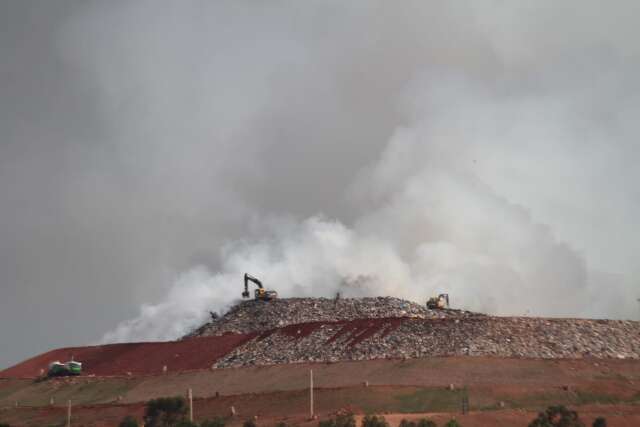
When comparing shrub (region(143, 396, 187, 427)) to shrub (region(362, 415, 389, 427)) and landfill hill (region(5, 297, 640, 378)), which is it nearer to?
shrub (region(362, 415, 389, 427))

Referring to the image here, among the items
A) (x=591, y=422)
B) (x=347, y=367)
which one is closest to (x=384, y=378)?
(x=347, y=367)

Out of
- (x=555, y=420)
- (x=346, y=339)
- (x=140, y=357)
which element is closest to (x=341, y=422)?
(x=555, y=420)

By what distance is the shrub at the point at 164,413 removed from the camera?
7600cm

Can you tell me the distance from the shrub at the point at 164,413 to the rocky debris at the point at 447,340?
65.4 feet

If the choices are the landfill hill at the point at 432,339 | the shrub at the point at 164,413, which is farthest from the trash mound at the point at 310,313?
the shrub at the point at 164,413

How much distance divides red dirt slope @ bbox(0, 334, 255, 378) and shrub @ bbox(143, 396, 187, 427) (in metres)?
23.2

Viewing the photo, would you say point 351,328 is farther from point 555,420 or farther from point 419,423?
point 419,423

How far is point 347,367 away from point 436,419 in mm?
20067

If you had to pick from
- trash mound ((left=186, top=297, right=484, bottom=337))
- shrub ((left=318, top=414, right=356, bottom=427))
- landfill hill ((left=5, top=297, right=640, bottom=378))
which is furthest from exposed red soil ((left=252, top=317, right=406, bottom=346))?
shrub ((left=318, top=414, right=356, bottom=427))

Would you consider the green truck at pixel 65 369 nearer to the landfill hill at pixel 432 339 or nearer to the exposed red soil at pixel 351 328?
the landfill hill at pixel 432 339

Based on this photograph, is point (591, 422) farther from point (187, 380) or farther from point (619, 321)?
point (187, 380)

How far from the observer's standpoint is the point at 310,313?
379ft

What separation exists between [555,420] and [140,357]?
58.4 m

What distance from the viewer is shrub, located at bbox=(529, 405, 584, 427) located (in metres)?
63.0
